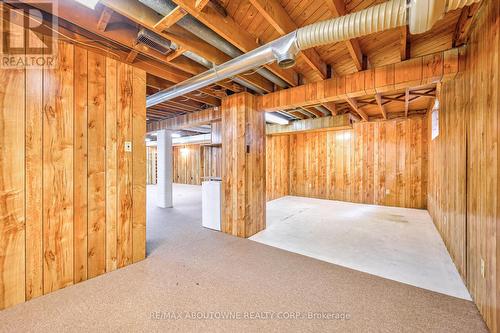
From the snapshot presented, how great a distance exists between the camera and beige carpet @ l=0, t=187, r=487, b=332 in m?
1.42

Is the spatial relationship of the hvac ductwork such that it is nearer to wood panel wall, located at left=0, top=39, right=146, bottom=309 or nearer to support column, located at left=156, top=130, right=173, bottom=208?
wood panel wall, located at left=0, top=39, right=146, bottom=309

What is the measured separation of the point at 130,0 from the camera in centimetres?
153

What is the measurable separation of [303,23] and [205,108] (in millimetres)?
2824

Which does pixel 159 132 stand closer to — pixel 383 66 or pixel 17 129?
pixel 17 129

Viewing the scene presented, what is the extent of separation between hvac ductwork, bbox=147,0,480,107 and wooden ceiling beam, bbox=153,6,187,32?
119mm

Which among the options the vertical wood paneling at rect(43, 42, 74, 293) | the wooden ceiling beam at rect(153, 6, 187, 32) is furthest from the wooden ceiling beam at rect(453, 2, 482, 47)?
the vertical wood paneling at rect(43, 42, 74, 293)

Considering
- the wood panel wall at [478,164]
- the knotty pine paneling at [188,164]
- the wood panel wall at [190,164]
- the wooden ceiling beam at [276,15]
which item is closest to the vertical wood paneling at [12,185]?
the wooden ceiling beam at [276,15]

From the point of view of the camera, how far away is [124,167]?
223 centimetres

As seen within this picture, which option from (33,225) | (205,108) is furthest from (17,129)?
(205,108)

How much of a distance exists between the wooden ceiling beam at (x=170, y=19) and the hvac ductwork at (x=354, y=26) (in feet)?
0.39

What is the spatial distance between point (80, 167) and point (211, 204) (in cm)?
209

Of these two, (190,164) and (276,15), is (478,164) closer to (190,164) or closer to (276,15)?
(276,15)

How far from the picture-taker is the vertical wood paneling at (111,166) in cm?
210

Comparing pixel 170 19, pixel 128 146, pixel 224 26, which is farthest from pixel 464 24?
pixel 128 146
